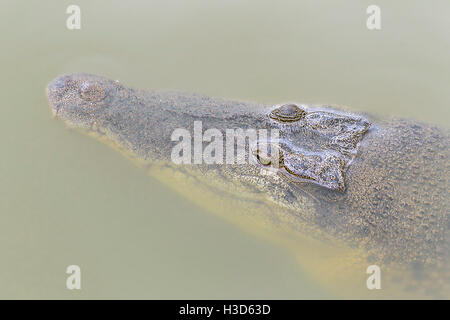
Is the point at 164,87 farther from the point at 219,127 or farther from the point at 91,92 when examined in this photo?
the point at 219,127

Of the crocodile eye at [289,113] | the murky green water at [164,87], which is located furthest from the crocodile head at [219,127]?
the murky green water at [164,87]

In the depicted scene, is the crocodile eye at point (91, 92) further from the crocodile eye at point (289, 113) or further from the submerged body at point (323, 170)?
the crocodile eye at point (289, 113)

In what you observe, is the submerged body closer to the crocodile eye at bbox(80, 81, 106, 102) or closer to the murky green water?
the crocodile eye at bbox(80, 81, 106, 102)

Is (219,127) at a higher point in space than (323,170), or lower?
higher

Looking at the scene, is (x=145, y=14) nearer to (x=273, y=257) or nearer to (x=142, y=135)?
(x=142, y=135)

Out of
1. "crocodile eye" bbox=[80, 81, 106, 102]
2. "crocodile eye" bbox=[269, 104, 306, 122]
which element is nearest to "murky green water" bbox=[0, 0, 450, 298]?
"crocodile eye" bbox=[80, 81, 106, 102]

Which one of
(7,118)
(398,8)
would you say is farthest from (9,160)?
(398,8)

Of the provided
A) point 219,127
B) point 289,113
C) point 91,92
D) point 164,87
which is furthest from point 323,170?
point 91,92
